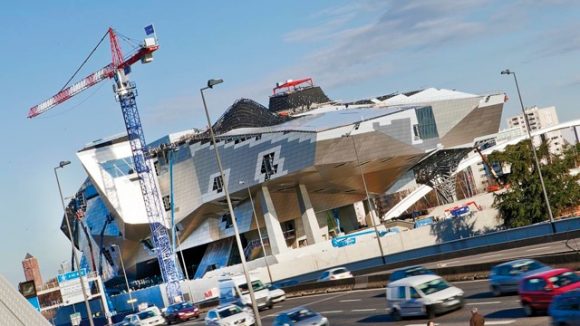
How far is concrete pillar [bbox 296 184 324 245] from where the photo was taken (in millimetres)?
118938

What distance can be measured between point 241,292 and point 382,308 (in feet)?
71.5

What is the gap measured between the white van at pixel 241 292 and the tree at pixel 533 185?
1320 inches

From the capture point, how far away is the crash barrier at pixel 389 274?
3947cm

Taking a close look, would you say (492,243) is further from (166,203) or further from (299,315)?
(166,203)

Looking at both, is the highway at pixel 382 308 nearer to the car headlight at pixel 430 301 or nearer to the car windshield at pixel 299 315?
the car headlight at pixel 430 301

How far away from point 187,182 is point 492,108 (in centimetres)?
4374

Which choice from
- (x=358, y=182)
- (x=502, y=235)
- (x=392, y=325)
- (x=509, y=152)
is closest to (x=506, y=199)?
(x=509, y=152)

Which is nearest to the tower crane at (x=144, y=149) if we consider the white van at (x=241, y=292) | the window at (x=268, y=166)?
the window at (x=268, y=166)

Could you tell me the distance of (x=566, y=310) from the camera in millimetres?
24000

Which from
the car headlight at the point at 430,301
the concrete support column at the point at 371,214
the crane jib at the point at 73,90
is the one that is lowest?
the car headlight at the point at 430,301

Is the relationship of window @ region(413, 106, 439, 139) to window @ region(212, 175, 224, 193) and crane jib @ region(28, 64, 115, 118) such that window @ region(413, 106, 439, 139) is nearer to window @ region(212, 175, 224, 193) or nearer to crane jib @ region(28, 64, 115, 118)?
window @ region(212, 175, 224, 193)

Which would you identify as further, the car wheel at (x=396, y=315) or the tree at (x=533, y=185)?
the tree at (x=533, y=185)

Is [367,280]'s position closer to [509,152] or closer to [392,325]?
[392,325]

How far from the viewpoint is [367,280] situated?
58.2m
